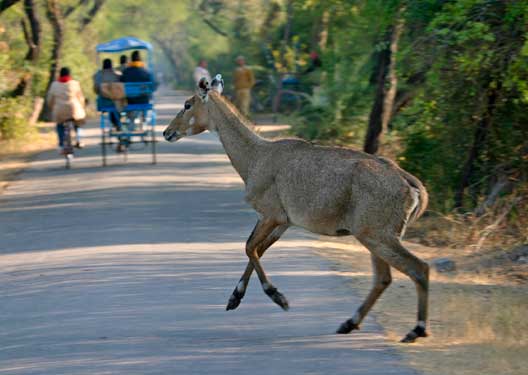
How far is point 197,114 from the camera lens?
11.4m

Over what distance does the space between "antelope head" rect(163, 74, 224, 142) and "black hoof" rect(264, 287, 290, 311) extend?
7.81ft

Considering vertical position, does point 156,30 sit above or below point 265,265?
below

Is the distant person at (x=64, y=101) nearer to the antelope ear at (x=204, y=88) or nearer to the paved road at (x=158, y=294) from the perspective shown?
the paved road at (x=158, y=294)

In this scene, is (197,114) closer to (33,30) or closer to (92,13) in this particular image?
(33,30)

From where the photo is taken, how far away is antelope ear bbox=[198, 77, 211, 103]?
36.4 ft

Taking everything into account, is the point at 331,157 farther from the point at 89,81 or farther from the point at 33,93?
the point at 89,81

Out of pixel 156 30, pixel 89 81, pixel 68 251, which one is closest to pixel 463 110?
pixel 68 251

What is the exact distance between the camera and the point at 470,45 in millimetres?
13664

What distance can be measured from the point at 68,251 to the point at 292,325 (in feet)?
16.2

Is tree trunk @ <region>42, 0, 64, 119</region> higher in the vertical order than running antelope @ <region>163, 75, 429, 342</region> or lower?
lower

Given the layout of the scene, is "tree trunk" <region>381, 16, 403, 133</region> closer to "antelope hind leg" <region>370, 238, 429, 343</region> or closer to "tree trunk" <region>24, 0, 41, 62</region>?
"antelope hind leg" <region>370, 238, 429, 343</region>

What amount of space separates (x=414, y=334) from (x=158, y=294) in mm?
3075

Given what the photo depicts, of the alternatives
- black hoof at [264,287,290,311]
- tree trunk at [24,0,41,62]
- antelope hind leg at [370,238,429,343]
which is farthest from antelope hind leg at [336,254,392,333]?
tree trunk at [24,0,41,62]

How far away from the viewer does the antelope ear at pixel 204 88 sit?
11102mm
